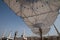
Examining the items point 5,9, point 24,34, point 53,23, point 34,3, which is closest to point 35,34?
point 24,34

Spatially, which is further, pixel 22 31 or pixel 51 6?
pixel 22 31

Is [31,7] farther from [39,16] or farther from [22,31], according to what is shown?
[22,31]

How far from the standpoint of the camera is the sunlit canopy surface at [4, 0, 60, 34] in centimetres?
732

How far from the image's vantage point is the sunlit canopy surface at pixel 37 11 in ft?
24.0

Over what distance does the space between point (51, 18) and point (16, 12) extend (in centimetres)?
184

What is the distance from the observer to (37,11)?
24.6 ft

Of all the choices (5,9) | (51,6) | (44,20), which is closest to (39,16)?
(44,20)

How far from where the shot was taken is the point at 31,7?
7656mm

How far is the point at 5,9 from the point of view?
7922 mm

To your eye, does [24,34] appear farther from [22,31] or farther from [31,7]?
[31,7]

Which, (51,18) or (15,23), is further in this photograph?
(15,23)

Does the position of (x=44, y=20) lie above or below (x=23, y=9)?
below

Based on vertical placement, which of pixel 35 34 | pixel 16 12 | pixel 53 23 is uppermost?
pixel 16 12

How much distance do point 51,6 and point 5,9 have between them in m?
2.40
